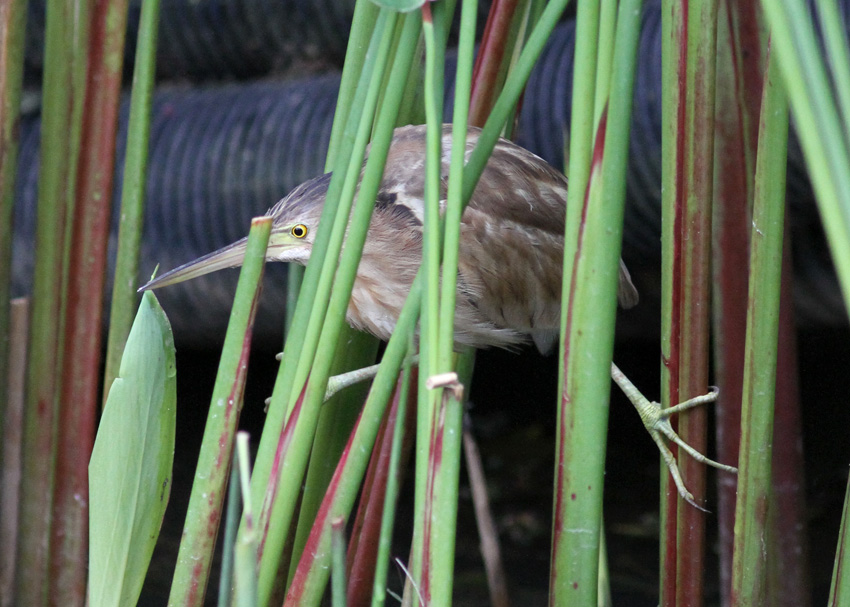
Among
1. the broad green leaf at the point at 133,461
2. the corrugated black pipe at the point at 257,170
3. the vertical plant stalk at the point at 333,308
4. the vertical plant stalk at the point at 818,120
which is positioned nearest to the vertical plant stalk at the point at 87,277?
the broad green leaf at the point at 133,461

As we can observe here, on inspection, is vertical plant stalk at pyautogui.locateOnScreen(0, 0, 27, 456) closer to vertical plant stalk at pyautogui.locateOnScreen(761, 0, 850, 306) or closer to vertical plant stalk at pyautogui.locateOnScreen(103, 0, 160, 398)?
vertical plant stalk at pyautogui.locateOnScreen(103, 0, 160, 398)

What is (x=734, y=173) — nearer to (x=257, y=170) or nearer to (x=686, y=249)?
(x=686, y=249)

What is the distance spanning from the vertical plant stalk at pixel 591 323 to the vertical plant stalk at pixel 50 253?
1.32 ft

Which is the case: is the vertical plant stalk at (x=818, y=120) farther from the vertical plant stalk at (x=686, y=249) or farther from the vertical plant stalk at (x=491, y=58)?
the vertical plant stalk at (x=491, y=58)

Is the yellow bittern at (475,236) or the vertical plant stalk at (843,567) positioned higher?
the yellow bittern at (475,236)

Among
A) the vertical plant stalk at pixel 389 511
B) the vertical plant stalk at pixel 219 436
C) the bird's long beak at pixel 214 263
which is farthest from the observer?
the bird's long beak at pixel 214 263

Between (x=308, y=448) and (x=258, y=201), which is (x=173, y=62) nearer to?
(x=258, y=201)

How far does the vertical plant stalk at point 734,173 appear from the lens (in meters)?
0.62

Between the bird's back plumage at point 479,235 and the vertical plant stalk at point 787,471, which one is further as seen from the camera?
the bird's back plumage at point 479,235

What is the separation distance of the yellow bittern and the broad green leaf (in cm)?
46

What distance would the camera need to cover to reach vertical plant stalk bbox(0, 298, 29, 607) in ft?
2.46

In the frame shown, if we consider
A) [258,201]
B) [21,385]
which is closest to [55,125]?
[21,385]

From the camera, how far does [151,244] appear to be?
168 centimetres

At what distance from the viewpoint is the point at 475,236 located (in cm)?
102
